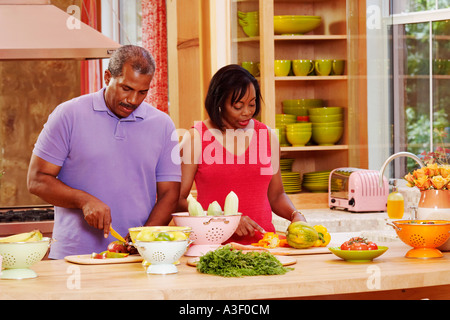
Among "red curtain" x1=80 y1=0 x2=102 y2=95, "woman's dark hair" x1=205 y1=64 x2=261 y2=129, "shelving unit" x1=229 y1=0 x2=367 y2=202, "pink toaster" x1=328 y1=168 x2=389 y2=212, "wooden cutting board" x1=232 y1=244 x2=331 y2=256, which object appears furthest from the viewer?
"red curtain" x1=80 y1=0 x2=102 y2=95

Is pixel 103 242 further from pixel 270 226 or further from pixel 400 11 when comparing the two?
pixel 400 11

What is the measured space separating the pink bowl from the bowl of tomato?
1.21 feet

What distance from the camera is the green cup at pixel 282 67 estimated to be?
516 cm

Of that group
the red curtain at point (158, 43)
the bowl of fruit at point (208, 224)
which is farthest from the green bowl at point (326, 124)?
the bowl of fruit at point (208, 224)

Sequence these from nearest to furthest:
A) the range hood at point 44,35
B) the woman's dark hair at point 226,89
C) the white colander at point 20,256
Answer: the white colander at point 20,256, the woman's dark hair at point 226,89, the range hood at point 44,35

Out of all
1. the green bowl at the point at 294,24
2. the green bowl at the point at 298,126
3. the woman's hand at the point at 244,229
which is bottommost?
the woman's hand at the point at 244,229

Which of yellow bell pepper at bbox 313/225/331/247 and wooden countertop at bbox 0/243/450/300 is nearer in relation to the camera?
wooden countertop at bbox 0/243/450/300

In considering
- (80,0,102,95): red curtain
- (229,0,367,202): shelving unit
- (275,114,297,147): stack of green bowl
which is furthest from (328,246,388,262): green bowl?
(80,0,102,95): red curtain

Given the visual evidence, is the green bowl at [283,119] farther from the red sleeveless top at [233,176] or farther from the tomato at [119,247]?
the tomato at [119,247]

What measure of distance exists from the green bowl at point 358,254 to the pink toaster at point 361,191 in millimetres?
2239

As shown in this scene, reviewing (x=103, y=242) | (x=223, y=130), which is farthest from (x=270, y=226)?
(x=103, y=242)

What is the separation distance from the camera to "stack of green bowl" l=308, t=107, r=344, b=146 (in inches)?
205

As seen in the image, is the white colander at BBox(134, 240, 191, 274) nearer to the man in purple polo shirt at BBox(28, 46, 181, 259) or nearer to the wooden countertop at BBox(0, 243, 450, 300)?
the wooden countertop at BBox(0, 243, 450, 300)

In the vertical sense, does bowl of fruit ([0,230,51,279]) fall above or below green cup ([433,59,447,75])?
below
